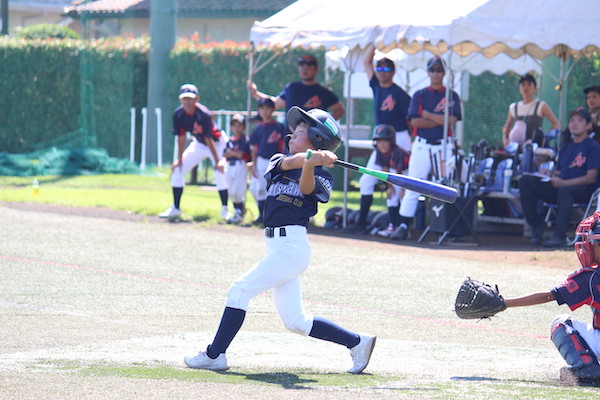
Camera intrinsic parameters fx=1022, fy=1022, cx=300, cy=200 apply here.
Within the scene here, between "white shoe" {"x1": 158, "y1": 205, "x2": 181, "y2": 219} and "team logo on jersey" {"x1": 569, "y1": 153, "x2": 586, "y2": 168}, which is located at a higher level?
"team logo on jersey" {"x1": 569, "y1": 153, "x2": 586, "y2": 168}

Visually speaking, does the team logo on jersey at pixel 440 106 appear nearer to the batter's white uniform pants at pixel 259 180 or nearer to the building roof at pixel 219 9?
the batter's white uniform pants at pixel 259 180

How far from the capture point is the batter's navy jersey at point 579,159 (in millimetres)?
12477

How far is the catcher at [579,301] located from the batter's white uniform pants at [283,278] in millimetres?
968

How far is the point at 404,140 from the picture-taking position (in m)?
14.1

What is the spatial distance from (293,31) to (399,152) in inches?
91.1

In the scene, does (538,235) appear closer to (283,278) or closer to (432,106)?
(432,106)

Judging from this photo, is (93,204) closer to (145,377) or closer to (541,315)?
(541,315)

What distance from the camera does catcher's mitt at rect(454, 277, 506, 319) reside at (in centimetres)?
602

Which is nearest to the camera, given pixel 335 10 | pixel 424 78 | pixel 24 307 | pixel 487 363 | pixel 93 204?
pixel 487 363

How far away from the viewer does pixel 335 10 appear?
47.3ft

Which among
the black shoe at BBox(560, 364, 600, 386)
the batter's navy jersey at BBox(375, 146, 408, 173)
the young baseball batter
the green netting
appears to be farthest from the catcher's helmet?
the green netting

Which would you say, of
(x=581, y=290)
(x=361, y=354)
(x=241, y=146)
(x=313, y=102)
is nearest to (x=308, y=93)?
(x=313, y=102)

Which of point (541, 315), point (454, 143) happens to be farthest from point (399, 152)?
point (541, 315)

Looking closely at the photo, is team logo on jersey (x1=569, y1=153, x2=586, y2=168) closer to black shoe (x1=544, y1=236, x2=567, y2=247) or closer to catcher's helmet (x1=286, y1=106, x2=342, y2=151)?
black shoe (x1=544, y1=236, x2=567, y2=247)
